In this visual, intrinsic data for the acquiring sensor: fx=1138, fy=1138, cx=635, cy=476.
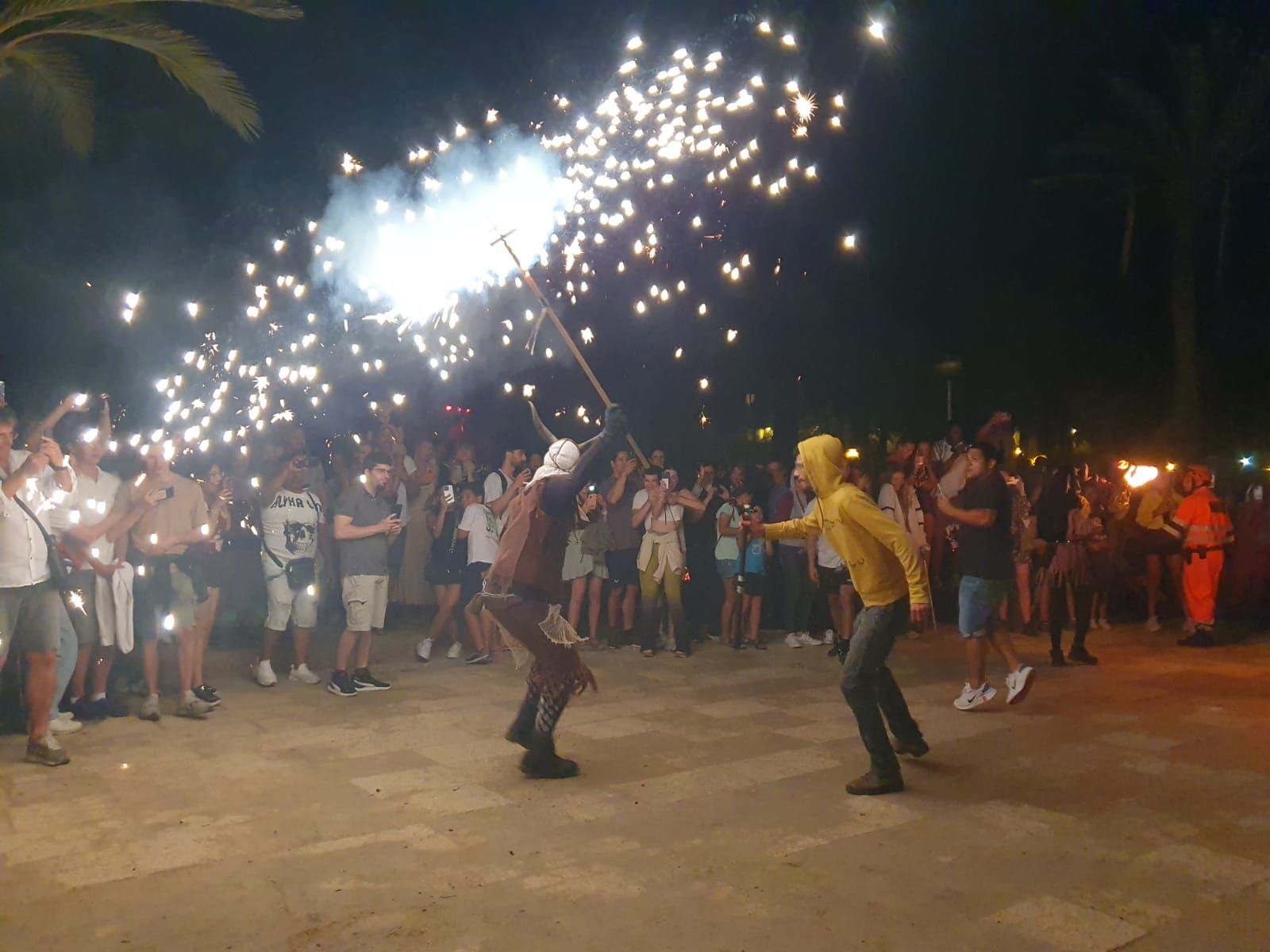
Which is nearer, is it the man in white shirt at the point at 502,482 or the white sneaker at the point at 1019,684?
the white sneaker at the point at 1019,684

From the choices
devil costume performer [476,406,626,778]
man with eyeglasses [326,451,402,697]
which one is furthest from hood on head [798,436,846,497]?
man with eyeglasses [326,451,402,697]

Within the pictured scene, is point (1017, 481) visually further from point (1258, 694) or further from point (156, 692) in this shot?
point (156, 692)

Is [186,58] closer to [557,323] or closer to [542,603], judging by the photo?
[557,323]

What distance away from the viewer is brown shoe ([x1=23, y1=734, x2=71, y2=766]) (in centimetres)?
702

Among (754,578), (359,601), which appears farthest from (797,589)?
(359,601)

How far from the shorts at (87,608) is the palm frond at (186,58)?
4604 mm

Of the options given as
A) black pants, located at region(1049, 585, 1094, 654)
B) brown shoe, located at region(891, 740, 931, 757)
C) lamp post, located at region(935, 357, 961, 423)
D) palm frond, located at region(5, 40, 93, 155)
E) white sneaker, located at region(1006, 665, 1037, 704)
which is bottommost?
brown shoe, located at region(891, 740, 931, 757)

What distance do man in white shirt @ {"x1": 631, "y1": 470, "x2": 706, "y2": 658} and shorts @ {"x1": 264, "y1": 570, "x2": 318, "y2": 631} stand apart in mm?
3482

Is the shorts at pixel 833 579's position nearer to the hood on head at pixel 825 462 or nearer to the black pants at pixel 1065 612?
the black pants at pixel 1065 612

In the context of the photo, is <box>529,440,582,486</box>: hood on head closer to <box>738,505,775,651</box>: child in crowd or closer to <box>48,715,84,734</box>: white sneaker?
<box>48,715,84,734</box>: white sneaker

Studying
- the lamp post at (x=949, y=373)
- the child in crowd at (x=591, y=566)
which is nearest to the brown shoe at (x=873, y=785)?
the child in crowd at (x=591, y=566)

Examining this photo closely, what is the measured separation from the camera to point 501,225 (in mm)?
10969

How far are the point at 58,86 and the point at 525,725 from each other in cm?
818

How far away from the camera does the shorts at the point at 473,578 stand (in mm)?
10953
